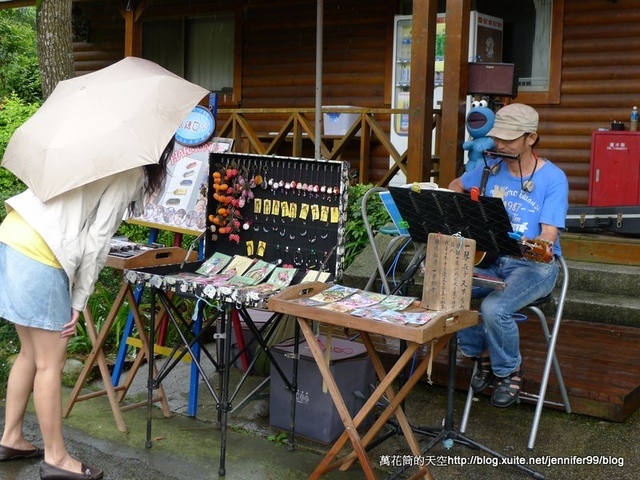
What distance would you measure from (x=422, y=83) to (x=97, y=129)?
11.2ft

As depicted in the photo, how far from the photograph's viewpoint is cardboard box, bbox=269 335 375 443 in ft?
13.7

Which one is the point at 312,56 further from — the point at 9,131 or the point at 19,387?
the point at 19,387

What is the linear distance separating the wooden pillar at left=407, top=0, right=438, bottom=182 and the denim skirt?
11.8 ft

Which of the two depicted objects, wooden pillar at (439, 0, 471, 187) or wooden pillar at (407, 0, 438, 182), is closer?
wooden pillar at (439, 0, 471, 187)

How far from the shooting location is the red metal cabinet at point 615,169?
313 inches

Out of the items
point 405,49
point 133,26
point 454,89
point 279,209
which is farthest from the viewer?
point 133,26

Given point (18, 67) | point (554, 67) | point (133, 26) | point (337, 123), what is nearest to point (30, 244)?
point (337, 123)

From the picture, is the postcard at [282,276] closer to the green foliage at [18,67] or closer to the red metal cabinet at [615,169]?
the red metal cabinet at [615,169]

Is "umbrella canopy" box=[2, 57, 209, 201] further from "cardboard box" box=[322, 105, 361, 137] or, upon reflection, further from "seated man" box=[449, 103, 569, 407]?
"cardboard box" box=[322, 105, 361, 137]

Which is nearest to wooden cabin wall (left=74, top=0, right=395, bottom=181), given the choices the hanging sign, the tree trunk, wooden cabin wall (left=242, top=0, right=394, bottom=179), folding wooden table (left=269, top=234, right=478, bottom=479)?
wooden cabin wall (left=242, top=0, right=394, bottom=179)

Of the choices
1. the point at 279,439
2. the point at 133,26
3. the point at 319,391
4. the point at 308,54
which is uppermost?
the point at 133,26

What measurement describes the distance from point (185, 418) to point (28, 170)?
1.73 m

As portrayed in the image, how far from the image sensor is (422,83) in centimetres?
645

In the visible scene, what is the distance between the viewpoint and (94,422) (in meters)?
4.59
